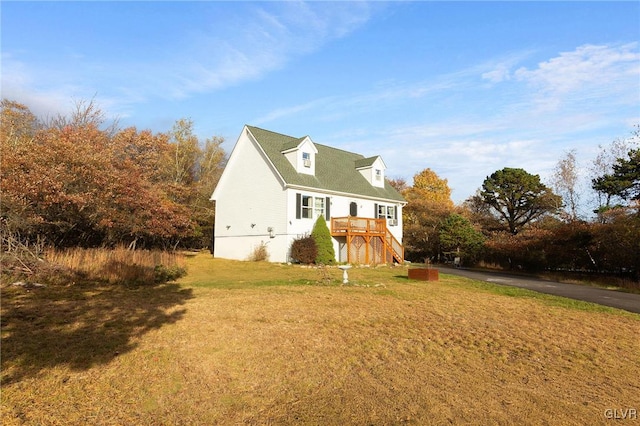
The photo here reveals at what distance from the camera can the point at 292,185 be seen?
2253 cm

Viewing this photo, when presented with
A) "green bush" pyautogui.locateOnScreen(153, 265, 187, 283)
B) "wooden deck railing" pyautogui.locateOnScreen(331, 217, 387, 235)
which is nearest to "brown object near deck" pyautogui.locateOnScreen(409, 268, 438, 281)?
"wooden deck railing" pyautogui.locateOnScreen(331, 217, 387, 235)

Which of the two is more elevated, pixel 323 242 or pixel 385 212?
pixel 385 212

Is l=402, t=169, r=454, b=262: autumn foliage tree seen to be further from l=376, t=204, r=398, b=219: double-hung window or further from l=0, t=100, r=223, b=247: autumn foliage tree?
l=0, t=100, r=223, b=247: autumn foliage tree

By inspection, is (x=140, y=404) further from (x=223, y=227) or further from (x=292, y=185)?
(x=223, y=227)

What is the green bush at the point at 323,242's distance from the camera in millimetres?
21688

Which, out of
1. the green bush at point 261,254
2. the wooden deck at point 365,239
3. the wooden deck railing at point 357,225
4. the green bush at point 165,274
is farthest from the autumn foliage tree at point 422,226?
the green bush at point 165,274

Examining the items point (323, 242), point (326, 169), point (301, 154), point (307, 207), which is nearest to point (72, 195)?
point (323, 242)

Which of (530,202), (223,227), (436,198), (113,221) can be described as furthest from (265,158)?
(436,198)

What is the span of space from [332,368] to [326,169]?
23299 millimetres

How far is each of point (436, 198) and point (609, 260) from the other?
30.8 m

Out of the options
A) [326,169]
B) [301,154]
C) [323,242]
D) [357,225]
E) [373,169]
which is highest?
[373,169]

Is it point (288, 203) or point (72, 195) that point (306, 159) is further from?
point (72, 195)

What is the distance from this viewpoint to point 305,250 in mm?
21250

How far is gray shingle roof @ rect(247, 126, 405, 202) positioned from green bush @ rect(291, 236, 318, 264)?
3710 millimetres
